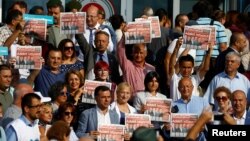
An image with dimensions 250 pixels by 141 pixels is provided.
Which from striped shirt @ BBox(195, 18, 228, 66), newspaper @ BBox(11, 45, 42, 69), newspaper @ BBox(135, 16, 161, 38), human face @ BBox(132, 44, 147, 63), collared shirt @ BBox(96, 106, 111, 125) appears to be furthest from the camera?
striped shirt @ BBox(195, 18, 228, 66)

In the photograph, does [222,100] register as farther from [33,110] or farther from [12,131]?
[12,131]

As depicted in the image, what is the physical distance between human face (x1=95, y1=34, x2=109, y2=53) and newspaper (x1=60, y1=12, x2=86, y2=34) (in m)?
0.29

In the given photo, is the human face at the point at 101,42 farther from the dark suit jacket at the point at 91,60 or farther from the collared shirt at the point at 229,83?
the collared shirt at the point at 229,83

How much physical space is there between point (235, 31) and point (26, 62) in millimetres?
4743

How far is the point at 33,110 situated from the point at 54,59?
8.24 feet

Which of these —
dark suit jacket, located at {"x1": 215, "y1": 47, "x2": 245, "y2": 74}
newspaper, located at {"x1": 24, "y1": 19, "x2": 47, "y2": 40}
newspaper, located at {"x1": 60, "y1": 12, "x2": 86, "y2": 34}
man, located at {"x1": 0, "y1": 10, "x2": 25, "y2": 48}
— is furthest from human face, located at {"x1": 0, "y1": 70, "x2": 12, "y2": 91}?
dark suit jacket, located at {"x1": 215, "y1": 47, "x2": 245, "y2": 74}

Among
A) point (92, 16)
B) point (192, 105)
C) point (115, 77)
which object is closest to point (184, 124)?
point (192, 105)

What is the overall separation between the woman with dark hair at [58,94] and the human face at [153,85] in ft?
4.29

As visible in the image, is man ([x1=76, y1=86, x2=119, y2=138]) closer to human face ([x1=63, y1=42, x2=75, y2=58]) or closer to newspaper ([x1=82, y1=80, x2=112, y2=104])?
newspaper ([x1=82, y1=80, x2=112, y2=104])

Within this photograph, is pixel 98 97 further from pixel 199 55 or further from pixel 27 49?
pixel 199 55

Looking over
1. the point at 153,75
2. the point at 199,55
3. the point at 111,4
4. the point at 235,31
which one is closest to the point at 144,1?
the point at 111,4

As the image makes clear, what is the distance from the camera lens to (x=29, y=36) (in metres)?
19.1

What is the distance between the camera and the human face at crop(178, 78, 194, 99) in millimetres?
17812

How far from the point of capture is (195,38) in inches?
753
